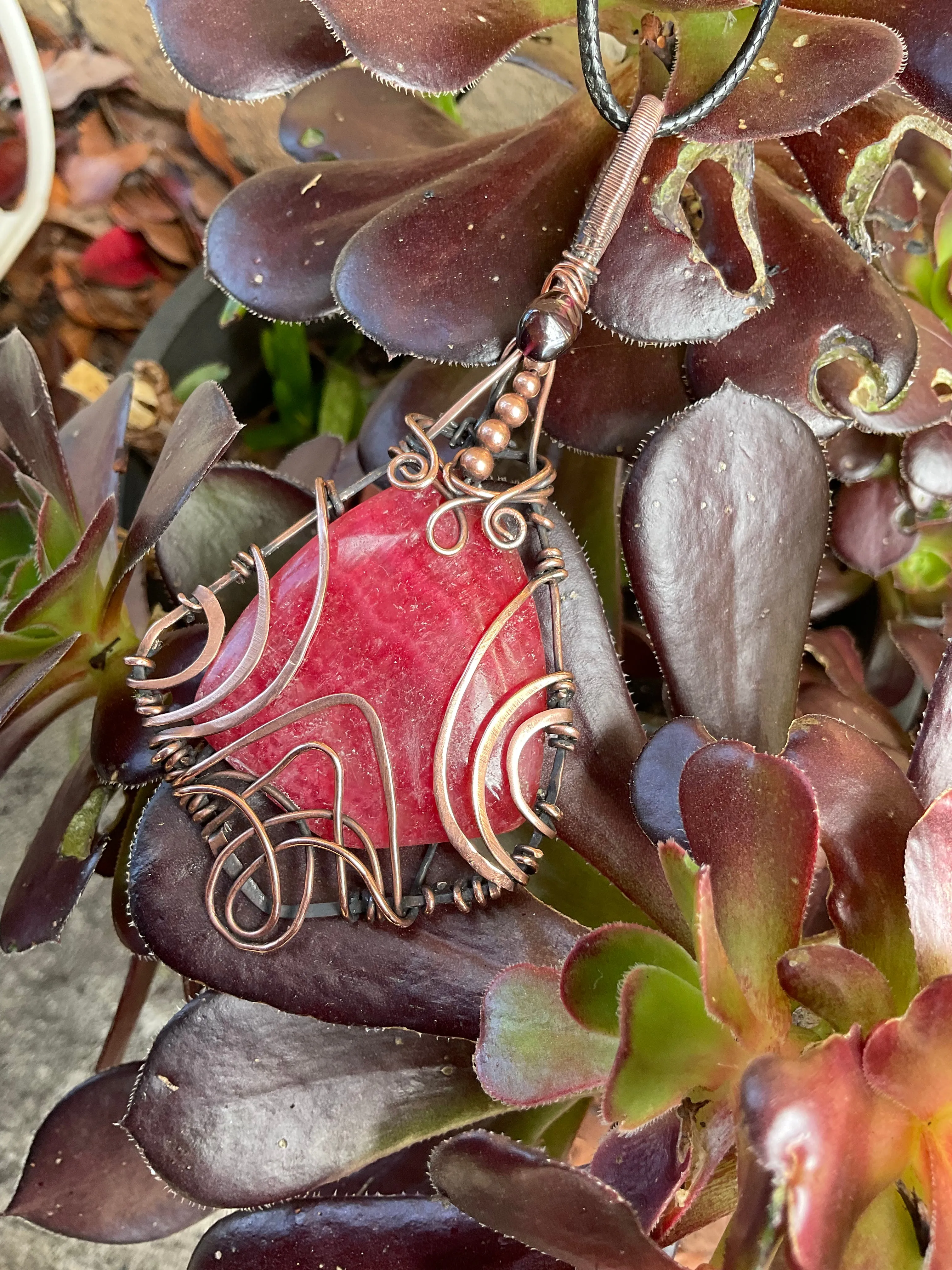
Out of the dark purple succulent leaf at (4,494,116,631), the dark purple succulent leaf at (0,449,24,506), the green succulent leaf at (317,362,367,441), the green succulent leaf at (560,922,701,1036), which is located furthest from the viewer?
the green succulent leaf at (317,362,367,441)

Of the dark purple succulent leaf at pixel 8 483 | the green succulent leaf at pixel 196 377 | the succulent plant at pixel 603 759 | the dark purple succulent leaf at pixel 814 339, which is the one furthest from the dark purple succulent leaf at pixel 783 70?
the green succulent leaf at pixel 196 377

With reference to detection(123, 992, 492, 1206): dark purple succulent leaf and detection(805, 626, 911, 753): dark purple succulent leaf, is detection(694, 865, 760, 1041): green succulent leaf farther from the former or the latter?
detection(805, 626, 911, 753): dark purple succulent leaf

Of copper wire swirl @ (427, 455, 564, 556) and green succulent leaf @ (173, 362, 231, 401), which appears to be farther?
green succulent leaf @ (173, 362, 231, 401)

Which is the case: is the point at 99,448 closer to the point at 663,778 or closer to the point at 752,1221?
the point at 663,778

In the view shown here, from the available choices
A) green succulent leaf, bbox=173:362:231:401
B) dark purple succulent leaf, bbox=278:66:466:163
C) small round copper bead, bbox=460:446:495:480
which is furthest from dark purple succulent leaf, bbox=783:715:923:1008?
green succulent leaf, bbox=173:362:231:401

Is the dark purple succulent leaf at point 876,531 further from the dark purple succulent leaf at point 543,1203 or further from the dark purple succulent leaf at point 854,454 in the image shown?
the dark purple succulent leaf at point 543,1203
